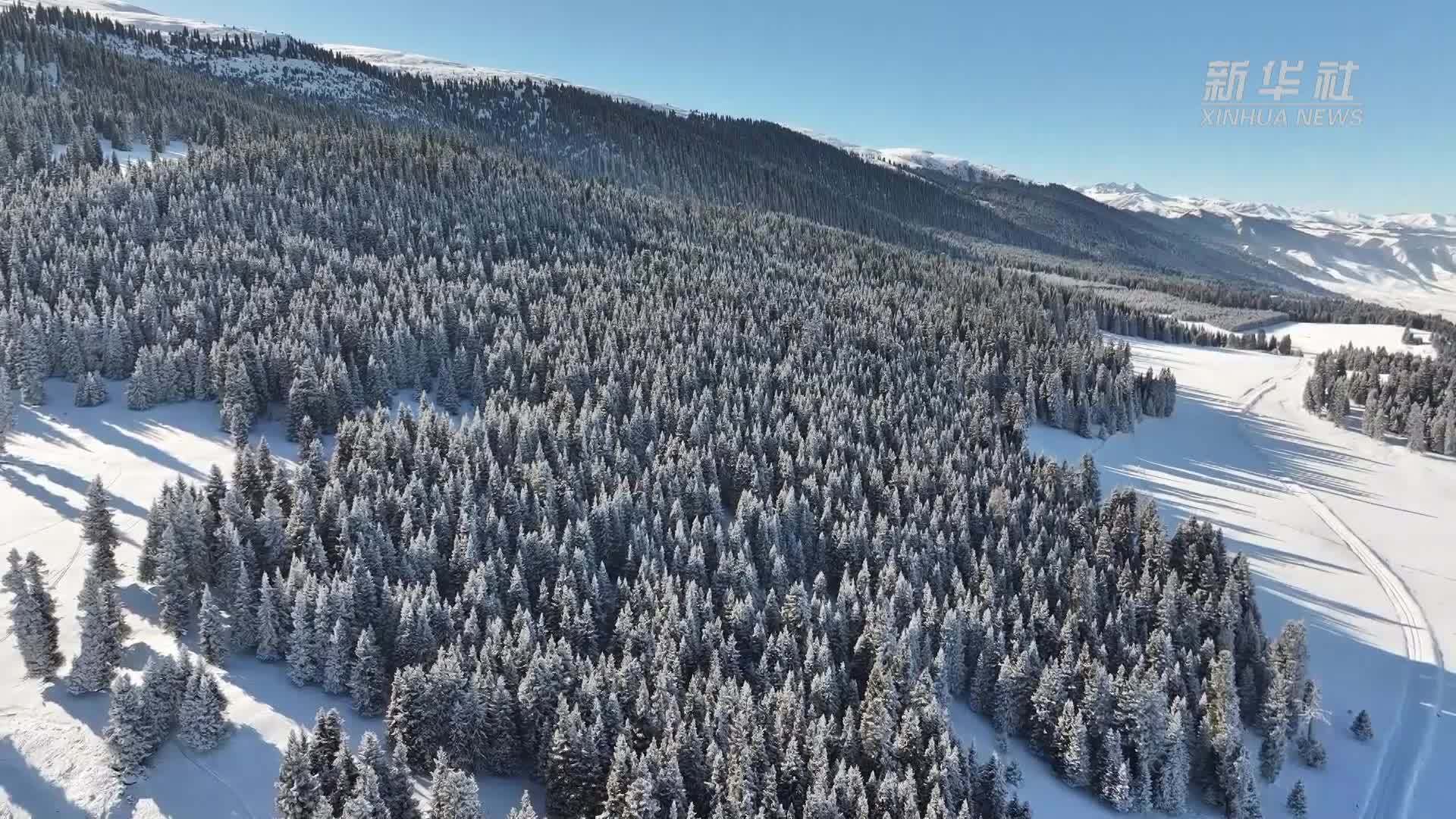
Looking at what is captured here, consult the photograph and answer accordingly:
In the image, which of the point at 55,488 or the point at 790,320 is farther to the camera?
the point at 790,320

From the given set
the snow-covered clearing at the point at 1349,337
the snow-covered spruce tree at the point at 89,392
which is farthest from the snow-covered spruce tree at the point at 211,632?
the snow-covered clearing at the point at 1349,337

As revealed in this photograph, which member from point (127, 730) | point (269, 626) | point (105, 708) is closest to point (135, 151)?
point (269, 626)

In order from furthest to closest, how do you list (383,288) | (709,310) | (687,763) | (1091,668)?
(709,310) < (383,288) < (1091,668) < (687,763)

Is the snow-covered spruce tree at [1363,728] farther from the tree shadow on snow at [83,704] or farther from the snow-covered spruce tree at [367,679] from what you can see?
the tree shadow on snow at [83,704]

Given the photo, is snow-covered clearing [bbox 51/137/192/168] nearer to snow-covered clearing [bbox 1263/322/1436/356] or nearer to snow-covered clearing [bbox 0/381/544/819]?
snow-covered clearing [bbox 0/381/544/819]

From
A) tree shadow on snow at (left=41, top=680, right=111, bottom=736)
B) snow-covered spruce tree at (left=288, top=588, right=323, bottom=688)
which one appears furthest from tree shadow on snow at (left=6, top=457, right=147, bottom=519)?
snow-covered spruce tree at (left=288, top=588, right=323, bottom=688)

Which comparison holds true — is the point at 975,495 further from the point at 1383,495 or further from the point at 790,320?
the point at 1383,495

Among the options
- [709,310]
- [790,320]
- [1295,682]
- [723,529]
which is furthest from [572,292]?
[1295,682]
